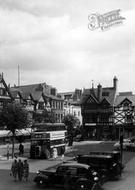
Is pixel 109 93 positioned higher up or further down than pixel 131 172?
higher up

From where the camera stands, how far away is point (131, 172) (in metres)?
Answer: 29.8

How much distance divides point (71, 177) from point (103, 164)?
466 cm

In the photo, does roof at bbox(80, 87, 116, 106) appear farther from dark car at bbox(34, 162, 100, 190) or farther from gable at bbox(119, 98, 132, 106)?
dark car at bbox(34, 162, 100, 190)

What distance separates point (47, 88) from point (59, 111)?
6.97m

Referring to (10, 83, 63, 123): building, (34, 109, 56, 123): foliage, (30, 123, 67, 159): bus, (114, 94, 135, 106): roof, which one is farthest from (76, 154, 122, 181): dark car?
(114, 94, 135, 106): roof

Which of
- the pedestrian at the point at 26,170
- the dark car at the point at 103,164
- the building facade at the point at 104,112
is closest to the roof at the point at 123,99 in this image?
the building facade at the point at 104,112

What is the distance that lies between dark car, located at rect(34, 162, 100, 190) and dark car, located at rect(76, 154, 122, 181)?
2.88 meters

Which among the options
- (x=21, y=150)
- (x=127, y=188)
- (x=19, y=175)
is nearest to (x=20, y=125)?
(x=21, y=150)

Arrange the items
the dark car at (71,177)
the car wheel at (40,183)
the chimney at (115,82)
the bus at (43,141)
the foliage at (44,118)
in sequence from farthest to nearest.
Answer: the chimney at (115,82) < the foliage at (44,118) < the bus at (43,141) < the car wheel at (40,183) < the dark car at (71,177)

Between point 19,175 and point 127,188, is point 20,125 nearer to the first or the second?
point 19,175

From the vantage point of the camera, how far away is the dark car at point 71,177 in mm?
18953

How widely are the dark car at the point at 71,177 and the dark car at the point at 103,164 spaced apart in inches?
114

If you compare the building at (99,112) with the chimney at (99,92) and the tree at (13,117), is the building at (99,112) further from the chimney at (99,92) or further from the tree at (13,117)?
the tree at (13,117)

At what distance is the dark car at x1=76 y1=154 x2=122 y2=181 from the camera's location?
23.5 m
